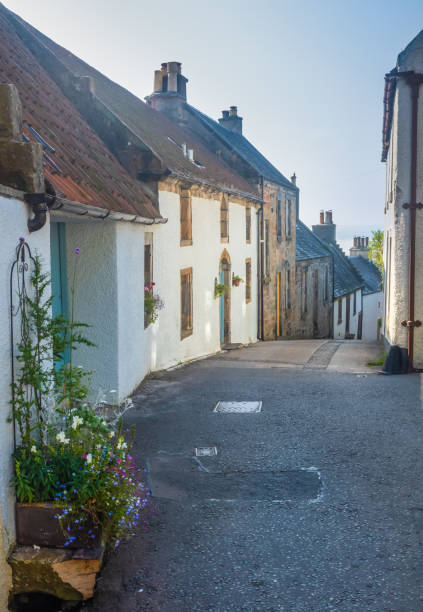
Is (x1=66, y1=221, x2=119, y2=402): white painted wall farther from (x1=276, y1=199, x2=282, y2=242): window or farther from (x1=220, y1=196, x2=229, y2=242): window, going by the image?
(x1=276, y1=199, x2=282, y2=242): window

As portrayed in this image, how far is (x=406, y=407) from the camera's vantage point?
10.1 meters

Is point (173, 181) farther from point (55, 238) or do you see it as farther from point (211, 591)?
point (211, 591)

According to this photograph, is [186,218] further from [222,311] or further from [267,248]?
[267,248]

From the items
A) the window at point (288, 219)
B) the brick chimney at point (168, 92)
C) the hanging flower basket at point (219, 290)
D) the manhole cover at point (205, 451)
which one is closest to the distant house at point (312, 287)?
the window at point (288, 219)

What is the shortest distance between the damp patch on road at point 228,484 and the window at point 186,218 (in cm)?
911

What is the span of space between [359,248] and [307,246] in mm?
18741

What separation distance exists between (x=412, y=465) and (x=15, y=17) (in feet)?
38.1

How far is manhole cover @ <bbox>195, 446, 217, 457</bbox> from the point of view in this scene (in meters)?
7.93

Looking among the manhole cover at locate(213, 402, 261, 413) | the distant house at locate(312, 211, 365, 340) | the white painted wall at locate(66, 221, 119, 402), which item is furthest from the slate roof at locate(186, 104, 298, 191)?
the white painted wall at locate(66, 221, 119, 402)

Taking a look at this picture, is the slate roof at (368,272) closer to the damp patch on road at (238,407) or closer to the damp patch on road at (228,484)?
the damp patch on road at (238,407)

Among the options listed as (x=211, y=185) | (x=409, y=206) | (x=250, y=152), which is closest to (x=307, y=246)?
(x=250, y=152)

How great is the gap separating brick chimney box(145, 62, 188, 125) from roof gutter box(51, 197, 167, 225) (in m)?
14.5

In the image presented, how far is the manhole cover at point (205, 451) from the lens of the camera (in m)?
7.93

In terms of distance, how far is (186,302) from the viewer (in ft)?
54.7
